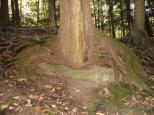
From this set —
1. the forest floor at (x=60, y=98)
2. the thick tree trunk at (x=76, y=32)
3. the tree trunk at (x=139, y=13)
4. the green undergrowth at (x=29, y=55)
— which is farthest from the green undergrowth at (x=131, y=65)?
the tree trunk at (x=139, y=13)

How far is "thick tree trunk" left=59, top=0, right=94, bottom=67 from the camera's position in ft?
24.2

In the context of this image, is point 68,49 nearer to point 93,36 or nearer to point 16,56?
point 93,36

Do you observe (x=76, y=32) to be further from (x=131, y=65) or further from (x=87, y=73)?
(x=131, y=65)

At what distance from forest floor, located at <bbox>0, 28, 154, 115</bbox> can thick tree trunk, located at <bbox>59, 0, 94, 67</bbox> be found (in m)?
0.51

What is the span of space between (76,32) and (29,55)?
4.55ft

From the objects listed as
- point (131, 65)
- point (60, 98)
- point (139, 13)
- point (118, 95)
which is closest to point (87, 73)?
point (118, 95)

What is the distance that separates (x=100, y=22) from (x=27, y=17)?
6.19m

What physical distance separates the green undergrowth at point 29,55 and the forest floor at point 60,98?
6.7 inches

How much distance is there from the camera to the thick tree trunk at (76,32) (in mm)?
7375

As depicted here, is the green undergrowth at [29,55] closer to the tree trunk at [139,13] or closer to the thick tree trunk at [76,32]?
the thick tree trunk at [76,32]

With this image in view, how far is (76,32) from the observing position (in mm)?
7395

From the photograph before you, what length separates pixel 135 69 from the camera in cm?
844

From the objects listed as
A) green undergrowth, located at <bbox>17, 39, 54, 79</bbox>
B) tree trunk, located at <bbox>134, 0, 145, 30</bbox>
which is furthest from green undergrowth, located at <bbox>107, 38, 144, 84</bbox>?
tree trunk, located at <bbox>134, 0, 145, 30</bbox>

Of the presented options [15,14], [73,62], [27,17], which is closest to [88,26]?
[73,62]
